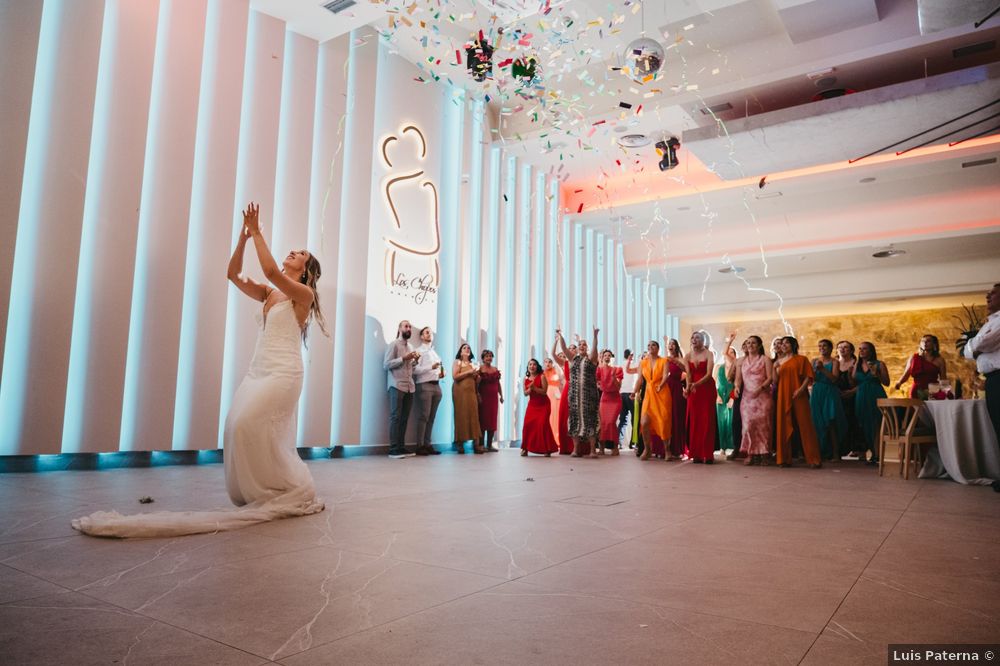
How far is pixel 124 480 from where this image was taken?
14.0 ft

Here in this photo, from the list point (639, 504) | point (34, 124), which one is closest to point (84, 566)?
point (639, 504)

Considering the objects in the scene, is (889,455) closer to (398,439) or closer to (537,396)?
(537,396)

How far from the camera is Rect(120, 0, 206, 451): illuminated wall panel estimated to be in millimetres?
5426

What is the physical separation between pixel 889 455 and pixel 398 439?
5.09 meters

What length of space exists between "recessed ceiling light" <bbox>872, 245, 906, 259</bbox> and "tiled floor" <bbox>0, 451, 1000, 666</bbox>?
10.6 metres

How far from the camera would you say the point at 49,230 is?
4.91 m

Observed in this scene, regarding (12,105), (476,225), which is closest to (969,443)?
(476,225)

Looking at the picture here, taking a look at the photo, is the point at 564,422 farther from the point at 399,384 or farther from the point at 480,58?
the point at 480,58

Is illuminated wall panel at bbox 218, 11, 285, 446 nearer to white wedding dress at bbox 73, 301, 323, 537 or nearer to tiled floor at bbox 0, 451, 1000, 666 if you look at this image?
tiled floor at bbox 0, 451, 1000, 666

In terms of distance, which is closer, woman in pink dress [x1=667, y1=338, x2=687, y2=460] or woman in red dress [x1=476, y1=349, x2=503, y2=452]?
woman in pink dress [x1=667, y1=338, x2=687, y2=460]

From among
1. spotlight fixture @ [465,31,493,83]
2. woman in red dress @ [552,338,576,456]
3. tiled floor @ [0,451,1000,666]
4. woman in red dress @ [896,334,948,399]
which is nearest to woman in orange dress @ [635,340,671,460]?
woman in red dress @ [552,338,576,456]

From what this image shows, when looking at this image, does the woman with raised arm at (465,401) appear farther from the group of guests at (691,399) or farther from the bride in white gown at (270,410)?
the bride in white gown at (270,410)

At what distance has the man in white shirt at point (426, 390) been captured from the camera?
7.80 m

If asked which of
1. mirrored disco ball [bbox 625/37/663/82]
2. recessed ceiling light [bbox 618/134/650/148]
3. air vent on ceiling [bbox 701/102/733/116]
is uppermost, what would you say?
air vent on ceiling [bbox 701/102/733/116]
